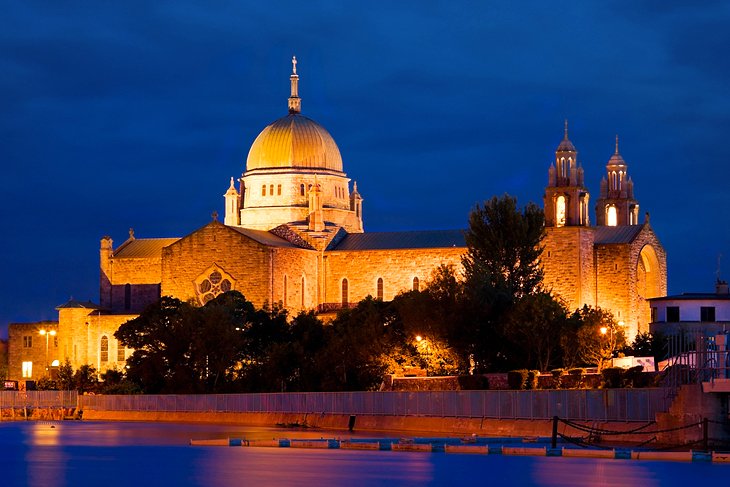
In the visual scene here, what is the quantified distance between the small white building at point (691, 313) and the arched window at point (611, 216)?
16395 mm

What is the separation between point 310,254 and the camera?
97.2 m

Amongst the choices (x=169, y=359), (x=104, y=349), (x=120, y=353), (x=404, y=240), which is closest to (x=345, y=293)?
(x=404, y=240)

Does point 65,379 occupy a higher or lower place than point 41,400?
higher

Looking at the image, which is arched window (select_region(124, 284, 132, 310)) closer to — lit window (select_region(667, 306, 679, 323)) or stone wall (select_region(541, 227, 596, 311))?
stone wall (select_region(541, 227, 596, 311))

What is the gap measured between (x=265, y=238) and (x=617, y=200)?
2361 cm

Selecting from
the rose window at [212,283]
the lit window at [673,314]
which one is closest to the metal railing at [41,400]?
the rose window at [212,283]

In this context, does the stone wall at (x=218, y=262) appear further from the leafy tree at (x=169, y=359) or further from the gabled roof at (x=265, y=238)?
the leafy tree at (x=169, y=359)

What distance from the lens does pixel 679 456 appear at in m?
39.9

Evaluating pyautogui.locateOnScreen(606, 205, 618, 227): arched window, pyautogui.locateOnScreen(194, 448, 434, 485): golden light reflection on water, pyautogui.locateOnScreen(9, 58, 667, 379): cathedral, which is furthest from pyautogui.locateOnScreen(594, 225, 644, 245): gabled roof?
pyautogui.locateOnScreen(194, 448, 434, 485): golden light reflection on water

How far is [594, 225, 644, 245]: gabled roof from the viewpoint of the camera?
93.6 metres

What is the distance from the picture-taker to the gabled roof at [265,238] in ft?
310

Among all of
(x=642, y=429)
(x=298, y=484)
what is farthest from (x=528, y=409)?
(x=298, y=484)

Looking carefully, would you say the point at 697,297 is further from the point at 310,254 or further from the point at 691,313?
the point at 310,254

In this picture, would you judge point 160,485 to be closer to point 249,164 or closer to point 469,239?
point 469,239
